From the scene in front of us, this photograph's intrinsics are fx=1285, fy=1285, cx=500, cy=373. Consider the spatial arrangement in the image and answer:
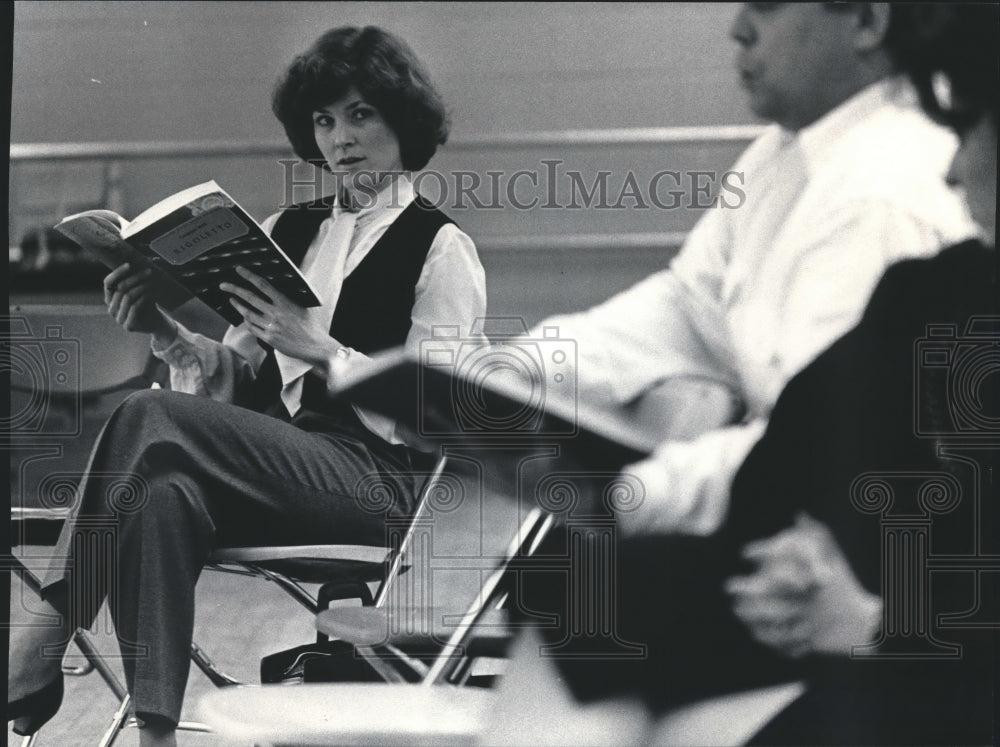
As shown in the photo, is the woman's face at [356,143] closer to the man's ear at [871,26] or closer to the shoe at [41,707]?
the man's ear at [871,26]

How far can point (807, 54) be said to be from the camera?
7.14 ft

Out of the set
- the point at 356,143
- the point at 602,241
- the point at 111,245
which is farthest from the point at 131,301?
the point at 602,241

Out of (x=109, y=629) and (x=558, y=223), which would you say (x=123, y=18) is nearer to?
(x=558, y=223)

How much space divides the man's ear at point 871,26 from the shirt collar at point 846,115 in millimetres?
64

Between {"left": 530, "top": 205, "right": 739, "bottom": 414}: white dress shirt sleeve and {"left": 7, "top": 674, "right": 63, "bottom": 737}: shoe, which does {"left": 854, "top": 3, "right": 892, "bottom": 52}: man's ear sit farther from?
{"left": 7, "top": 674, "right": 63, "bottom": 737}: shoe

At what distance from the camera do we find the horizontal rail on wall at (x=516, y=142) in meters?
2.20

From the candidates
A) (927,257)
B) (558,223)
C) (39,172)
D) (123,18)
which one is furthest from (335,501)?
(927,257)

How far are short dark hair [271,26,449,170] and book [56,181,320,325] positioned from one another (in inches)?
7.2

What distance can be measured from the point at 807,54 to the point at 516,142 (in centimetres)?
51

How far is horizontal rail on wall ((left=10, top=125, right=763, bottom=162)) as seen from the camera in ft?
7.20

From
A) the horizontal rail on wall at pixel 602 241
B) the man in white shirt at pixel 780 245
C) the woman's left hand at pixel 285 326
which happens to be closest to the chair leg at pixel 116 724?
the woman's left hand at pixel 285 326

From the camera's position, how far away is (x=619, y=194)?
220 cm

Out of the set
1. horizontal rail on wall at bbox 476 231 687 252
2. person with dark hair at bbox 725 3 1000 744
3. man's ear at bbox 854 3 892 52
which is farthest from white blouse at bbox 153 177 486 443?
man's ear at bbox 854 3 892 52

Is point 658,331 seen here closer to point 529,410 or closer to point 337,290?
point 529,410
